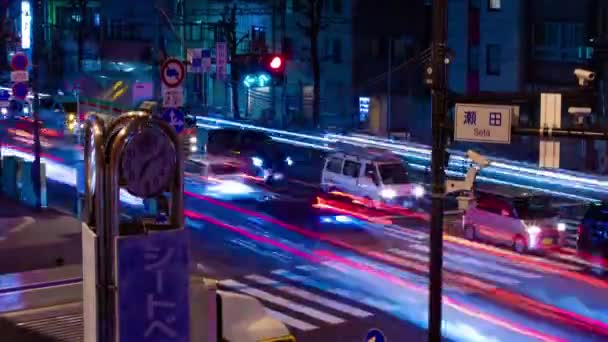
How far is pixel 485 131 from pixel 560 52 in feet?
111

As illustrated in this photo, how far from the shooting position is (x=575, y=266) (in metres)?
22.0

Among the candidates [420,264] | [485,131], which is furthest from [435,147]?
[420,264]

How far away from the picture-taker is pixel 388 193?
28.7 meters

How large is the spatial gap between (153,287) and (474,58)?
43198 mm

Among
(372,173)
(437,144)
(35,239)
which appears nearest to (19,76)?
(35,239)

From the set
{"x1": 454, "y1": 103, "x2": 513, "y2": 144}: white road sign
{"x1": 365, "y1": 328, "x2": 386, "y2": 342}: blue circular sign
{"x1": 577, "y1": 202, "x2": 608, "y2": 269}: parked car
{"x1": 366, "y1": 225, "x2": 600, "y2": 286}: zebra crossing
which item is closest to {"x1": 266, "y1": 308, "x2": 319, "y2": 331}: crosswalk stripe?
{"x1": 366, "y1": 225, "x2": 600, "y2": 286}: zebra crossing

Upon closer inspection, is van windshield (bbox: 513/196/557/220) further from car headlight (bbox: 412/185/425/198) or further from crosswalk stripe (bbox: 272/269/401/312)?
crosswalk stripe (bbox: 272/269/401/312)

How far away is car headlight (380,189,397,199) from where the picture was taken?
28.7 meters

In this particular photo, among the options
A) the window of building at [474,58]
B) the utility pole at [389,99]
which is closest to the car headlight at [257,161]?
the utility pole at [389,99]

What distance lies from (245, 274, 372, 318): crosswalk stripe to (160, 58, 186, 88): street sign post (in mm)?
4513

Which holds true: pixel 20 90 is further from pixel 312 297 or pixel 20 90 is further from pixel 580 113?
pixel 580 113

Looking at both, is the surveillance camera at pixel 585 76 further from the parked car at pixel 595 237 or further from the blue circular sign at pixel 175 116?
the parked car at pixel 595 237

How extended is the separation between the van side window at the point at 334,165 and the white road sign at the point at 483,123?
18.1m

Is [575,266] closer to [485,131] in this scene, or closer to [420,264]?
[420,264]
